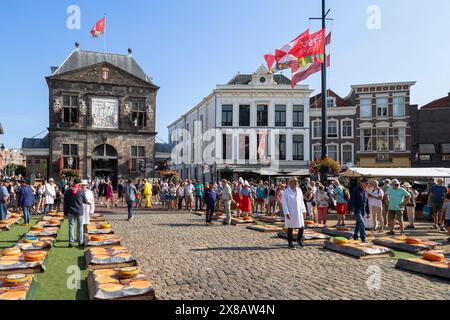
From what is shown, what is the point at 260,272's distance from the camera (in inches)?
321

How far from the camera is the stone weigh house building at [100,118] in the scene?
3531cm

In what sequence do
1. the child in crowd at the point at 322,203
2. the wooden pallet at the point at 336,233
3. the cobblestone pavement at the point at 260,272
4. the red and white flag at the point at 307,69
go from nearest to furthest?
the cobblestone pavement at the point at 260,272
the wooden pallet at the point at 336,233
the child in crowd at the point at 322,203
the red and white flag at the point at 307,69

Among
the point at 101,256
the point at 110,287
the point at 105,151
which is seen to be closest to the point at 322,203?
the point at 101,256

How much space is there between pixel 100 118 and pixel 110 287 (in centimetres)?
3214

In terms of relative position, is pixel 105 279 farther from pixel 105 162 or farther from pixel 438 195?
pixel 105 162

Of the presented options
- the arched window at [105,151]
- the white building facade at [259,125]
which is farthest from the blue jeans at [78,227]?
the white building facade at [259,125]

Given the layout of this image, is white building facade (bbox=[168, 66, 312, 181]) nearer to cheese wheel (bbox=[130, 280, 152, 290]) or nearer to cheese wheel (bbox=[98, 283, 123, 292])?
cheese wheel (bbox=[130, 280, 152, 290])

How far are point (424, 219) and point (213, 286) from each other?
14.6 metres

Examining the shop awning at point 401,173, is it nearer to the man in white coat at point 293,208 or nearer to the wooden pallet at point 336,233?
the wooden pallet at point 336,233

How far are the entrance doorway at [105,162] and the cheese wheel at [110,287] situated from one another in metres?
31.6

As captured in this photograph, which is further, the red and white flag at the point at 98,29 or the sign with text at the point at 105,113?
the sign with text at the point at 105,113
